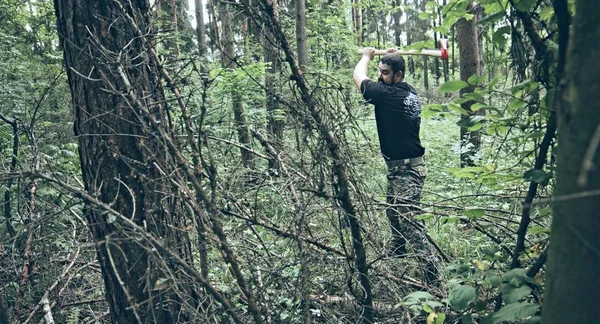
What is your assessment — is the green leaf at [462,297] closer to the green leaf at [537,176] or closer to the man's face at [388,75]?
the green leaf at [537,176]

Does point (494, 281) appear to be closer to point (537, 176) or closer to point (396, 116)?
point (537, 176)

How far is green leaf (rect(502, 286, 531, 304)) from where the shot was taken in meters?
1.75

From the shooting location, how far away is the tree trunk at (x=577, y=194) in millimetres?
1094

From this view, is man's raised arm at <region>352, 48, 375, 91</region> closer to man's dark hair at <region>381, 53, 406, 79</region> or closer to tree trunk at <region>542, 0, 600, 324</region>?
man's dark hair at <region>381, 53, 406, 79</region>

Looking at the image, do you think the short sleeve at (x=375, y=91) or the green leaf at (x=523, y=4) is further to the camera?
the short sleeve at (x=375, y=91)

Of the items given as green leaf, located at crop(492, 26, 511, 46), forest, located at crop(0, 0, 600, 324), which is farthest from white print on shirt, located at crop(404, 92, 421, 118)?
green leaf, located at crop(492, 26, 511, 46)

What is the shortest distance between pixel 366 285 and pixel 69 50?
219 centimetres

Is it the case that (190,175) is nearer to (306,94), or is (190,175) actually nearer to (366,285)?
(306,94)

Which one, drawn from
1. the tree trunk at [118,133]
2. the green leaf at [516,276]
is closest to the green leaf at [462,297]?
the green leaf at [516,276]

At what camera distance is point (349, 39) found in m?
15.4

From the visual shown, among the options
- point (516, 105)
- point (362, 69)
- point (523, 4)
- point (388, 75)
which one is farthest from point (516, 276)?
point (362, 69)

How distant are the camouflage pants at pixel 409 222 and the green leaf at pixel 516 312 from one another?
95 centimetres

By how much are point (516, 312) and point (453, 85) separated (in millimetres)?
1006

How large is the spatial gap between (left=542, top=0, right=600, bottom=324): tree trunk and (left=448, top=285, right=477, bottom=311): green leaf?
2.07 feet
